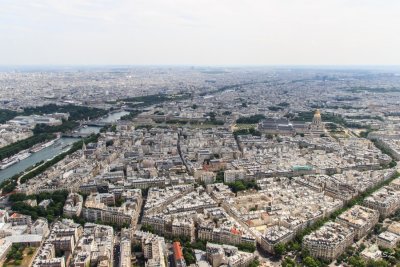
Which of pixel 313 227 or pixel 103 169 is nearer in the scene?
pixel 313 227

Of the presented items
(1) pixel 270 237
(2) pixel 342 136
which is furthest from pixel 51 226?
(2) pixel 342 136

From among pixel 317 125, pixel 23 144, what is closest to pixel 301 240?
pixel 317 125

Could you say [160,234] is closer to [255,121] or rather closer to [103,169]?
[103,169]

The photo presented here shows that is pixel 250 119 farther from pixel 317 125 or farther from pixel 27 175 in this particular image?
pixel 27 175

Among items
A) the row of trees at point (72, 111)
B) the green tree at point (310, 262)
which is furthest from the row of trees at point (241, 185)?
the row of trees at point (72, 111)

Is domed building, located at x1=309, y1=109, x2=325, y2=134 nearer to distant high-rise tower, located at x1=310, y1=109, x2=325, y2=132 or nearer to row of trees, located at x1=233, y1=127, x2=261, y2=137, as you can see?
distant high-rise tower, located at x1=310, y1=109, x2=325, y2=132

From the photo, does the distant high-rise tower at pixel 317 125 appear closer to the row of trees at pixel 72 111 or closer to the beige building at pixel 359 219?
the beige building at pixel 359 219

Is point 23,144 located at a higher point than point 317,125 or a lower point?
lower

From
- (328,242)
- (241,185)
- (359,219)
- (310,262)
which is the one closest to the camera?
(310,262)

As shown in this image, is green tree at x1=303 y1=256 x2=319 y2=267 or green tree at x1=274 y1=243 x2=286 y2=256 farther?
green tree at x1=274 y1=243 x2=286 y2=256

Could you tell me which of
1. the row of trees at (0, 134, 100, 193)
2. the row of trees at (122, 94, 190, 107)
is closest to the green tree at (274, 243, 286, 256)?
the row of trees at (0, 134, 100, 193)

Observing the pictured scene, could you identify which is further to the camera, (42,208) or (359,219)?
(42,208)
